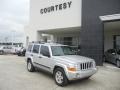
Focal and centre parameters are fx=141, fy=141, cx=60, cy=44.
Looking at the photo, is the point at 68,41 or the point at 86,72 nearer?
the point at 86,72

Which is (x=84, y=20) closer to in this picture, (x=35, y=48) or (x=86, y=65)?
(x=35, y=48)

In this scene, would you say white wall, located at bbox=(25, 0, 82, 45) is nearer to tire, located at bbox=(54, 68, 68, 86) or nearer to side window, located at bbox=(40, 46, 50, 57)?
side window, located at bbox=(40, 46, 50, 57)

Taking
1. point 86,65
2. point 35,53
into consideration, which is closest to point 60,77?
point 86,65

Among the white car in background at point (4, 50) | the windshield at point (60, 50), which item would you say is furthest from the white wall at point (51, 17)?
the white car in background at point (4, 50)

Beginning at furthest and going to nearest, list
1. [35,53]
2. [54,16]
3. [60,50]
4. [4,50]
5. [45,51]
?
[4,50]
[54,16]
[35,53]
[45,51]
[60,50]

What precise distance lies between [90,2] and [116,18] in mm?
2948

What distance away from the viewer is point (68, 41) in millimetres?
20438

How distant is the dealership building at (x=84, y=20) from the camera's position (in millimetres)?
11320

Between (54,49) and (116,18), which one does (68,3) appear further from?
(54,49)

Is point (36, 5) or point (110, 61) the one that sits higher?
point (36, 5)

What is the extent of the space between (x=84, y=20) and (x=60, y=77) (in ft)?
25.4

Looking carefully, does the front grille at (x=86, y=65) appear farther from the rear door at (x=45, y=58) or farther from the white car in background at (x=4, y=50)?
the white car in background at (x=4, y=50)

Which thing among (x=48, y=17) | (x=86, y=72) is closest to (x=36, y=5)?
(x=48, y=17)

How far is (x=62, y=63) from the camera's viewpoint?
5.93m
